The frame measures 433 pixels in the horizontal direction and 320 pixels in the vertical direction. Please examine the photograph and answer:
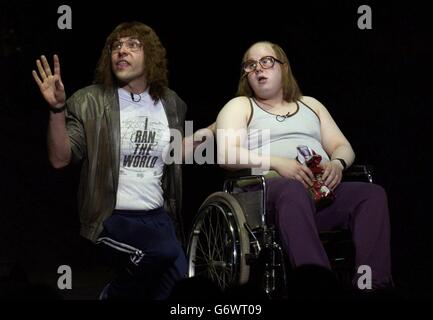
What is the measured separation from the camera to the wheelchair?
2.23 metres

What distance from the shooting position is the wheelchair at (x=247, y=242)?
2.23m

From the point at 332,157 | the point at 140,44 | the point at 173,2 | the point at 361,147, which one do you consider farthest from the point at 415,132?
the point at 140,44

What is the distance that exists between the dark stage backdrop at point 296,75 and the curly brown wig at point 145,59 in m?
0.80

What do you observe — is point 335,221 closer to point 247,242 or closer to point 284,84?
point 247,242

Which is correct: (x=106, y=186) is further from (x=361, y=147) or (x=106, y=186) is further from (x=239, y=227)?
(x=361, y=147)

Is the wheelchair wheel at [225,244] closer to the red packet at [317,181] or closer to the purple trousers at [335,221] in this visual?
the purple trousers at [335,221]

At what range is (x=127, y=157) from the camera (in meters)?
2.47

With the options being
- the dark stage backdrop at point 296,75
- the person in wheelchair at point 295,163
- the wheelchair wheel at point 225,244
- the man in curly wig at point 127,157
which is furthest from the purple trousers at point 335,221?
the dark stage backdrop at point 296,75

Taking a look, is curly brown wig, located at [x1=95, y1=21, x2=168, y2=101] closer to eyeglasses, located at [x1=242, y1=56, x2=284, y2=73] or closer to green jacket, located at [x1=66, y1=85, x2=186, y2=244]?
green jacket, located at [x1=66, y1=85, x2=186, y2=244]

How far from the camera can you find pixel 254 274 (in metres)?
2.46

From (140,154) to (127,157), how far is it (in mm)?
55

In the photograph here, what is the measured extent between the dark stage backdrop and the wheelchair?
0.94 metres

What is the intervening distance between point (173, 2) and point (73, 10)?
1.78 ft
